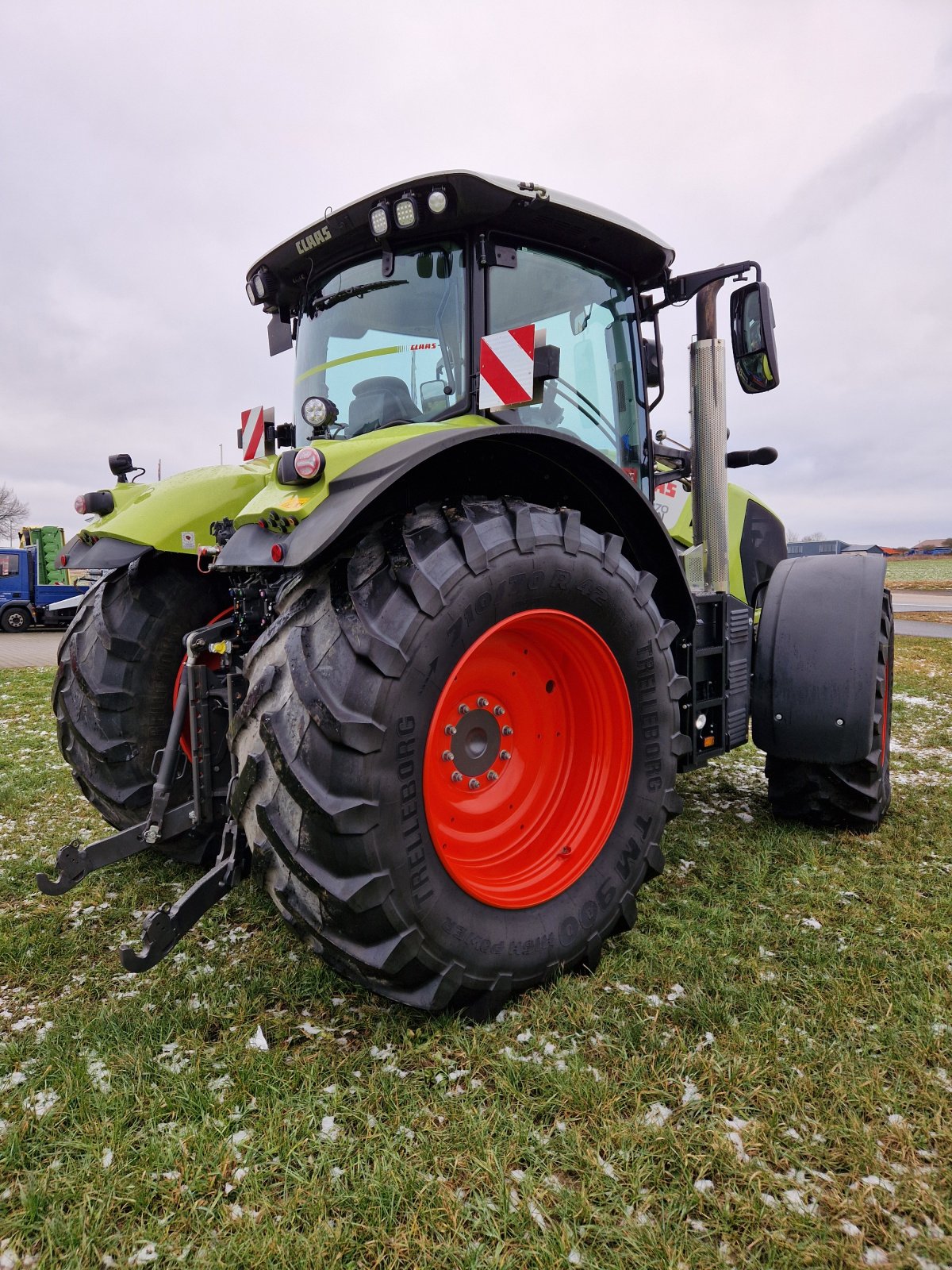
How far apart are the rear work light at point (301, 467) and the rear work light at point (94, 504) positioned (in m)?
1.20

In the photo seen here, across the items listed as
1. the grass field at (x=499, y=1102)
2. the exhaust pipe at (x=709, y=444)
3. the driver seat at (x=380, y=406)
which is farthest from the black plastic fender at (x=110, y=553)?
the exhaust pipe at (x=709, y=444)

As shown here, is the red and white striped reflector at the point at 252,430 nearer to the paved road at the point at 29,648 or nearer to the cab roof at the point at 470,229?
the cab roof at the point at 470,229

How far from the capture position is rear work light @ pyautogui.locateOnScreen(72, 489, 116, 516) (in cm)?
274

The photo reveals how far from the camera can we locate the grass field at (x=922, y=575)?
3188 cm

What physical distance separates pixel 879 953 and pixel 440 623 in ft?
5.63

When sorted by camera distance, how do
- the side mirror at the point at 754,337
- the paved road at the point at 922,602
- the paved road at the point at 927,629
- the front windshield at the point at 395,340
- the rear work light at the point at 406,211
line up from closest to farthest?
Result: the rear work light at the point at 406,211 → the front windshield at the point at 395,340 → the side mirror at the point at 754,337 → the paved road at the point at 927,629 → the paved road at the point at 922,602

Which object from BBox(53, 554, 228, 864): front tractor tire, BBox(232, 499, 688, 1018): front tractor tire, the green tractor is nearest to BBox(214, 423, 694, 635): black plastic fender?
the green tractor

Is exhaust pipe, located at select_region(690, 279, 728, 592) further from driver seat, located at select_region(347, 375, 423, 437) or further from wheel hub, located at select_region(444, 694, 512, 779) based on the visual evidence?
wheel hub, located at select_region(444, 694, 512, 779)

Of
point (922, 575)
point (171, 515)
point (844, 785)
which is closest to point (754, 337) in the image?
point (844, 785)

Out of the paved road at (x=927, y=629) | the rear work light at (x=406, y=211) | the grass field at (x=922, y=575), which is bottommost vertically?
the paved road at (x=927, y=629)

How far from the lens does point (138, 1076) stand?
1768 mm

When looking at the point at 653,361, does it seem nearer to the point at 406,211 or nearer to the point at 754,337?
the point at 754,337

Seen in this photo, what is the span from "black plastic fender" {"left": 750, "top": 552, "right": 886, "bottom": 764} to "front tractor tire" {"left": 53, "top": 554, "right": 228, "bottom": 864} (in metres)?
2.39

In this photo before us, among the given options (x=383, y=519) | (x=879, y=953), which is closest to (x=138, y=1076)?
(x=383, y=519)
